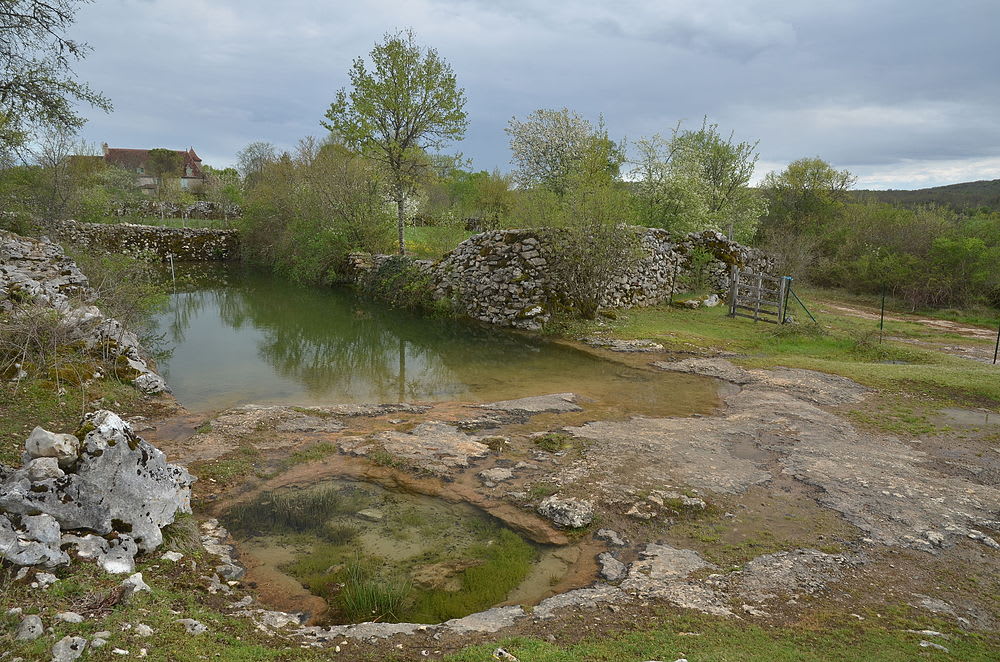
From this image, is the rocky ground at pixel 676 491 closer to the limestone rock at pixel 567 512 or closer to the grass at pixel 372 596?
the limestone rock at pixel 567 512

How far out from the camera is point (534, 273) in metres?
19.7

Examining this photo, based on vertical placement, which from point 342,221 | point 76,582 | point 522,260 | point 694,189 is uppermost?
point 694,189

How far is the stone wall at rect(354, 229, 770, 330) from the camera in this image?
19.6 m

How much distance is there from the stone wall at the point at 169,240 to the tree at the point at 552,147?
21038 mm

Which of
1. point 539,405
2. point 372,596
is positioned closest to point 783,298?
point 539,405

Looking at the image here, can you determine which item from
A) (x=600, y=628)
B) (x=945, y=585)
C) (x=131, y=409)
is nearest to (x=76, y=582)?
(x=600, y=628)

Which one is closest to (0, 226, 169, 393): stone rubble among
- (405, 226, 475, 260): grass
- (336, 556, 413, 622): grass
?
(336, 556, 413, 622): grass

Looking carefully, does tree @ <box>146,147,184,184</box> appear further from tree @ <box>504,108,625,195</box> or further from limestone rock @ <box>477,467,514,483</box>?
limestone rock @ <box>477,467,514,483</box>

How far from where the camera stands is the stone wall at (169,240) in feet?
105

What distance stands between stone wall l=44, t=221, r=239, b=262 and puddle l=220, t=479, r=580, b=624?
30.0 metres

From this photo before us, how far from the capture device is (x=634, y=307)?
70.8ft

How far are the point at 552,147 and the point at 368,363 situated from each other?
64.0 ft

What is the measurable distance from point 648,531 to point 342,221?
2537 centimetres

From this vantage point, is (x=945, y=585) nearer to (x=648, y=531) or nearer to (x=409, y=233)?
(x=648, y=531)
